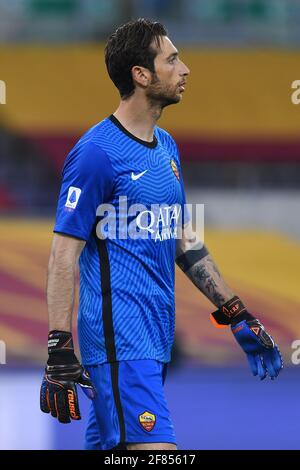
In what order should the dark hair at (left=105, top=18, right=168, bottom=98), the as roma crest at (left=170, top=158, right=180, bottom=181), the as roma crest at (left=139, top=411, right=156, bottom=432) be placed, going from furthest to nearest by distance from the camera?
the as roma crest at (left=170, top=158, right=180, bottom=181), the dark hair at (left=105, top=18, right=168, bottom=98), the as roma crest at (left=139, top=411, right=156, bottom=432)

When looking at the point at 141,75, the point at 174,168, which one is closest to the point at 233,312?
the point at 174,168

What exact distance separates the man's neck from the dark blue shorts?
0.86 metres

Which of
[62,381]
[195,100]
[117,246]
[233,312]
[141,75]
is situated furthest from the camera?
[195,100]

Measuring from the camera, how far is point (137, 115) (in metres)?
4.00

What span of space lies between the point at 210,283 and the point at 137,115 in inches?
29.3

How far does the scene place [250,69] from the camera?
556 inches

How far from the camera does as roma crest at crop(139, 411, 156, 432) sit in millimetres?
3720

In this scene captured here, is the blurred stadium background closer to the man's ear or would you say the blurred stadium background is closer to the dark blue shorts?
the man's ear

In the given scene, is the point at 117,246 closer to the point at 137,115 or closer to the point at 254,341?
the point at 137,115

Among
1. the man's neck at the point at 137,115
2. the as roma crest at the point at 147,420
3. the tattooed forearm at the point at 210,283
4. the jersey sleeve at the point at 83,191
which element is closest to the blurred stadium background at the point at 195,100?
the tattooed forearm at the point at 210,283

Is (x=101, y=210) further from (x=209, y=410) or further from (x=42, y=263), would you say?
(x=42, y=263)

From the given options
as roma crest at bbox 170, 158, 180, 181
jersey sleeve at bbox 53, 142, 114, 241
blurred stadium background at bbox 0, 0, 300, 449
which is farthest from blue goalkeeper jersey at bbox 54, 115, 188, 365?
blurred stadium background at bbox 0, 0, 300, 449

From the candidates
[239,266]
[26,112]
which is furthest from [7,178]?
[239,266]

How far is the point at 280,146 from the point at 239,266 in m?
4.19
